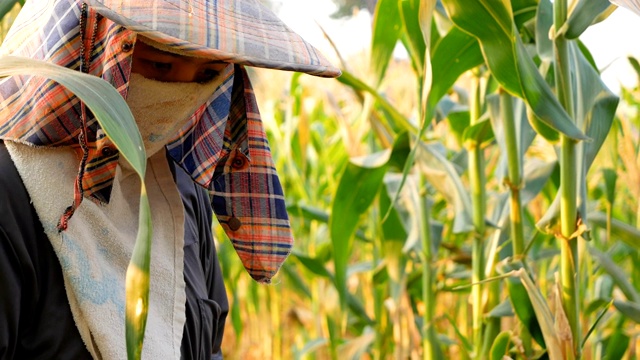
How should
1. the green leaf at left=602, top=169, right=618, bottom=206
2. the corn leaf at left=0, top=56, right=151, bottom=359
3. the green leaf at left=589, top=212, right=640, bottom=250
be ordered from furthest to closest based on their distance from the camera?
the green leaf at left=602, top=169, right=618, bottom=206, the green leaf at left=589, top=212, right=640, bottom=250, the corn leaf at left=0, top=56, right=151, bottom=359

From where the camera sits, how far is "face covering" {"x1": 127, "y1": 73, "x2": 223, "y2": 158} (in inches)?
34.5

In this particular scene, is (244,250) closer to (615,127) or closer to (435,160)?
(435,160)

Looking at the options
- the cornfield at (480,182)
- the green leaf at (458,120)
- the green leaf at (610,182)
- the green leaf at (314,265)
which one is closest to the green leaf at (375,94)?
the cornfield at (480,182)

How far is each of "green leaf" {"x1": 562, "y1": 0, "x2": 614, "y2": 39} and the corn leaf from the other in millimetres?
731

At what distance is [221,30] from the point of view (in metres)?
0.83

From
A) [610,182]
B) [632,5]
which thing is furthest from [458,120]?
[632,5]

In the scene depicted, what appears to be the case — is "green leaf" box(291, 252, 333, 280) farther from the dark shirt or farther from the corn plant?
the corn plant

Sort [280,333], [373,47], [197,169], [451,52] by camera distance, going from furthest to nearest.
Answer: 1. [280,333]
2. [373,47]
3. [451,52]
4. [197,169]

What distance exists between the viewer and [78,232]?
84cm

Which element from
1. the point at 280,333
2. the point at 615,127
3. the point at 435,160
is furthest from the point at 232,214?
the point at 280,333

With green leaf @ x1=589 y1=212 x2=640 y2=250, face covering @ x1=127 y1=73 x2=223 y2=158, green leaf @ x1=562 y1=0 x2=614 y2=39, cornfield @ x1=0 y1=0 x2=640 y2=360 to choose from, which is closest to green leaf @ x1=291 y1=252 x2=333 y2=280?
cornfield @ x1=0 y1=0 x2=640 y2=360

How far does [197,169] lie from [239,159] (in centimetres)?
8

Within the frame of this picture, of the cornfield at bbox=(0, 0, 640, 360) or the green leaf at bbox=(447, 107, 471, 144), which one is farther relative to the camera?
the green leaf at bbox=(447, 107, 471, 144)

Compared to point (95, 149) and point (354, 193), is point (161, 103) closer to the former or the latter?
point (95, 149)
